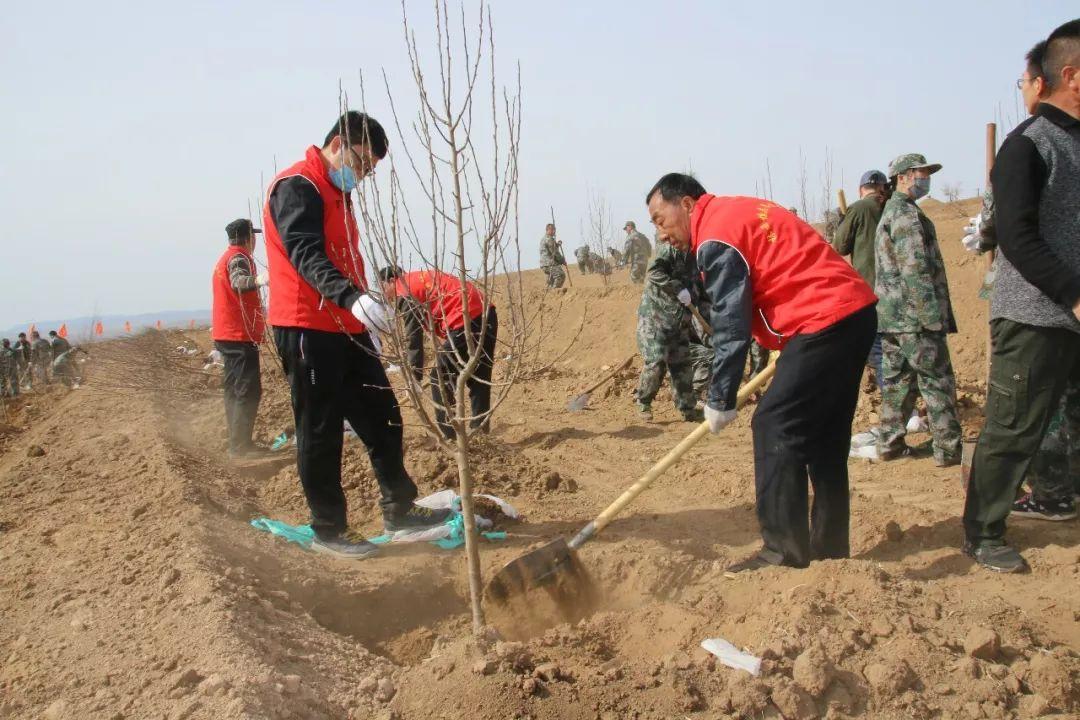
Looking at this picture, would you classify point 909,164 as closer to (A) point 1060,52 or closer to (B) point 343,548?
(A) point 1060,52

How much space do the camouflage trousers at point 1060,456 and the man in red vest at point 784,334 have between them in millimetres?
1081

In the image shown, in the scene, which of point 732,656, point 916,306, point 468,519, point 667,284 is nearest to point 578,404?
point 667,284

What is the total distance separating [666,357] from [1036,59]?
4.10 metres

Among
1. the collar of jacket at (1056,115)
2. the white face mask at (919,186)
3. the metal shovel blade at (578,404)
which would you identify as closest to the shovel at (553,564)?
the collar of jacket at (1056,115)

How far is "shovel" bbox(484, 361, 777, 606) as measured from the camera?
10.9 ft

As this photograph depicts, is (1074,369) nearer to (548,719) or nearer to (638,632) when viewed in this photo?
(638,632)

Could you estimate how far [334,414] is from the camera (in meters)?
3.70

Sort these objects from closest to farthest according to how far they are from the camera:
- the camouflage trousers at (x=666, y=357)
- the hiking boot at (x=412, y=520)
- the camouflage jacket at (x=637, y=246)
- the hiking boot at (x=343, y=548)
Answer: the hiking boot at (x=343, y=548)
the hiking boot at (x=412, y=520)
the camouflage trousers at (x=666, y=357)
the camouflage jacket at (x=637, y=246)

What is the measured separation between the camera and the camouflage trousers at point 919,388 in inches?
188

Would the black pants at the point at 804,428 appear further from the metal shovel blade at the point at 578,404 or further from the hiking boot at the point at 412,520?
the metal shovel blade at the point at 578,404

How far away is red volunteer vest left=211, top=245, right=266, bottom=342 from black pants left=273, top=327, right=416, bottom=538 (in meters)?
2.63

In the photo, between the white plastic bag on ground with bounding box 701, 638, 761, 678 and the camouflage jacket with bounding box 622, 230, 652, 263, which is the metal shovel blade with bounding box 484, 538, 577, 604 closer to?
the white plastic bag on ground with bounding box 701, 638, 761, 678

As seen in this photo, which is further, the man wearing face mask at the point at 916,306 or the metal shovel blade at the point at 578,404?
the metal shovel blade at the point at 578,404

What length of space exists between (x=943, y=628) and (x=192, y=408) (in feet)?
29.0
